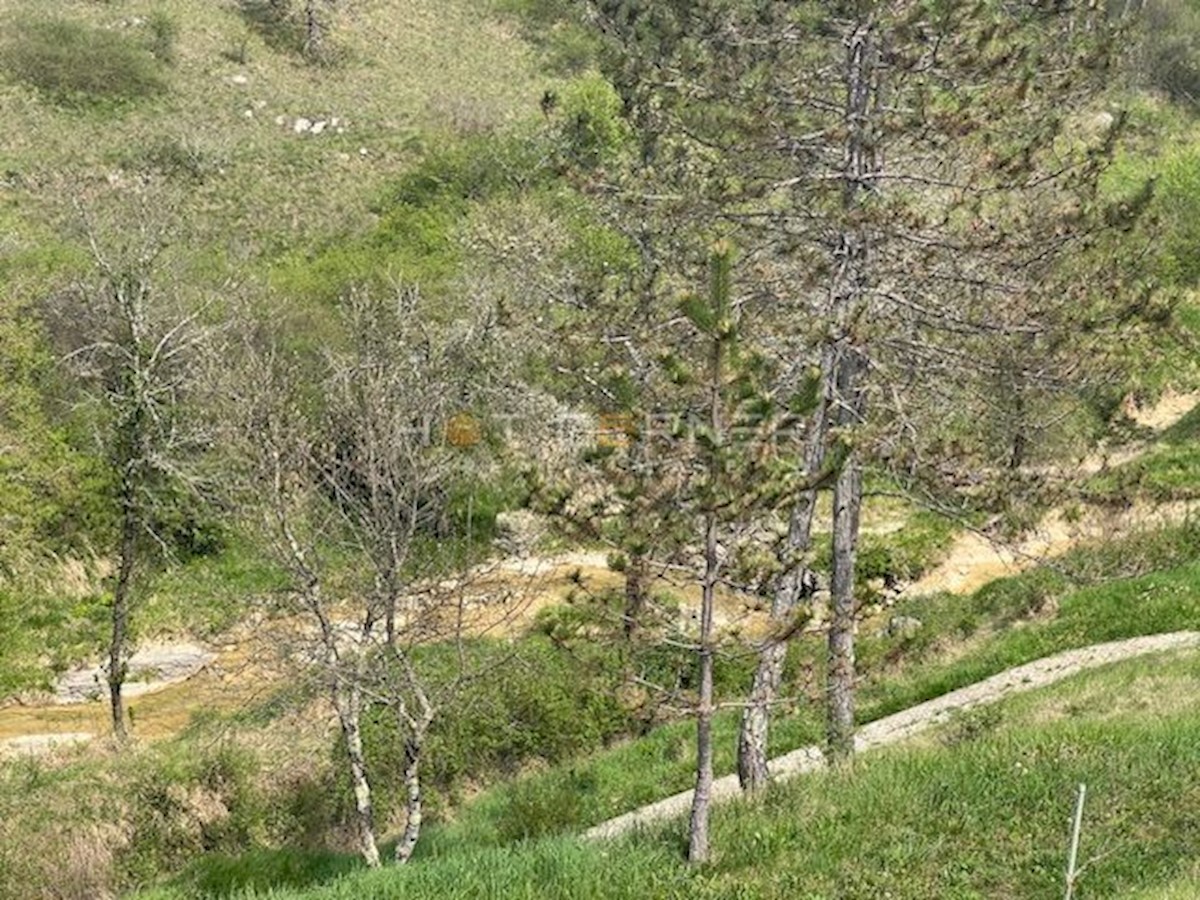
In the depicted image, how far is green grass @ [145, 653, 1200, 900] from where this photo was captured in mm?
7387

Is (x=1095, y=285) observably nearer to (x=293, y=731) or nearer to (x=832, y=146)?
(x=832, y=146)

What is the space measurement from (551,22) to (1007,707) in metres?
59.0

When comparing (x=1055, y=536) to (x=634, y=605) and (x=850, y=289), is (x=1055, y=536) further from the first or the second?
(x=634, y=605)

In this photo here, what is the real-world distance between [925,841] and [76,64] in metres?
53.1

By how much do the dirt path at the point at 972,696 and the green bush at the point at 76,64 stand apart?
155ft

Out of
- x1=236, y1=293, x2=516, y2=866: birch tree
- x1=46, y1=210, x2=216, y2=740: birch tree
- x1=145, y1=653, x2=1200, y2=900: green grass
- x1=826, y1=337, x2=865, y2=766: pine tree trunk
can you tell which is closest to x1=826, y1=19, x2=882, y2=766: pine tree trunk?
x1=826, y1=337, x2=865, y2=766: pine tree trunk

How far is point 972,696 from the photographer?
14773mm

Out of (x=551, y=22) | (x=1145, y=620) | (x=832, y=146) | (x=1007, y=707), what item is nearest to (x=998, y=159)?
(x=832, y=146)

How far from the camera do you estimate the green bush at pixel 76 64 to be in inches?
1930

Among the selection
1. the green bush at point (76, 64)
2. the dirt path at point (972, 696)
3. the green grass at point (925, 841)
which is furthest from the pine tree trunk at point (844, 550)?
the green bush at point (76, 64)

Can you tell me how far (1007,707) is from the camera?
1280 centimetres

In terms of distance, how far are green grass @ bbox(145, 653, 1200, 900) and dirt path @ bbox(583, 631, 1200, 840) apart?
12.7ft

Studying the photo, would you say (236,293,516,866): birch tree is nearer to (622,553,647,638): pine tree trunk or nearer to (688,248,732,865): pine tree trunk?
(622,553,647,638): pine tree trunk

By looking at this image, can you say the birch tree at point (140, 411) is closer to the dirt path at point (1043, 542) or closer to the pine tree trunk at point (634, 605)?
the pine tree trunk at point (634, 605)
